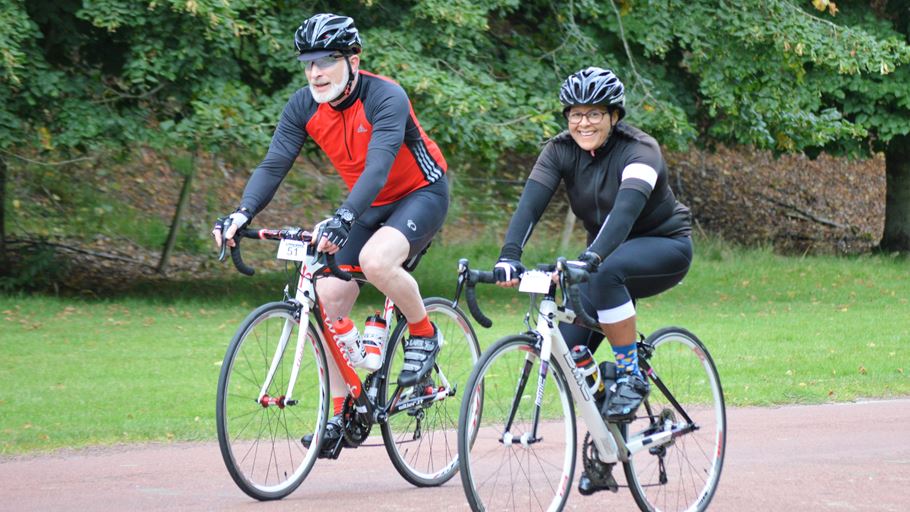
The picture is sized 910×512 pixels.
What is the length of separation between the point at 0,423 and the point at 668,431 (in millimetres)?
4504

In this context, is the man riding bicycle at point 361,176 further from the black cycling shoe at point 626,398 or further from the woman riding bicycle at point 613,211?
the black cycling shoe at point 626,398

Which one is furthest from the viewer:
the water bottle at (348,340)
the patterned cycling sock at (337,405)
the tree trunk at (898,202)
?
the tree trunk at (898,202)

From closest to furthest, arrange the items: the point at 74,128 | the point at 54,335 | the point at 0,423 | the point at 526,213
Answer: the point at 526,213, the point at 0,423, the point at 54,335, the point at 74,128

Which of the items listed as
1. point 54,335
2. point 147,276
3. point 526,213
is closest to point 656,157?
point 526,213

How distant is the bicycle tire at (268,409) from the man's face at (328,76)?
941mm

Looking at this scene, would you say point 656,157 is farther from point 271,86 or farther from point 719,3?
point 719,3

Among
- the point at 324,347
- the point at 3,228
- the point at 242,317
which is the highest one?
the point at 324,347

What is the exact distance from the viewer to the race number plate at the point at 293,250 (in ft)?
18.3

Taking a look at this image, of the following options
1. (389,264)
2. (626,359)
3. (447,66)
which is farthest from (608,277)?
(447,66)

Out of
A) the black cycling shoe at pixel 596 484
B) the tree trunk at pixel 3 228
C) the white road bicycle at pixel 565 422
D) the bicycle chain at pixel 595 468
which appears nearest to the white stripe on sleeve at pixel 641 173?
the white road bicycle at pixel 565 422

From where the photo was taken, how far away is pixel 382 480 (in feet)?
21.1

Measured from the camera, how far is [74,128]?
538 inches

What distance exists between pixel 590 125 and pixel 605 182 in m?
0.25

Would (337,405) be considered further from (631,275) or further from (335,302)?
(631,275)
